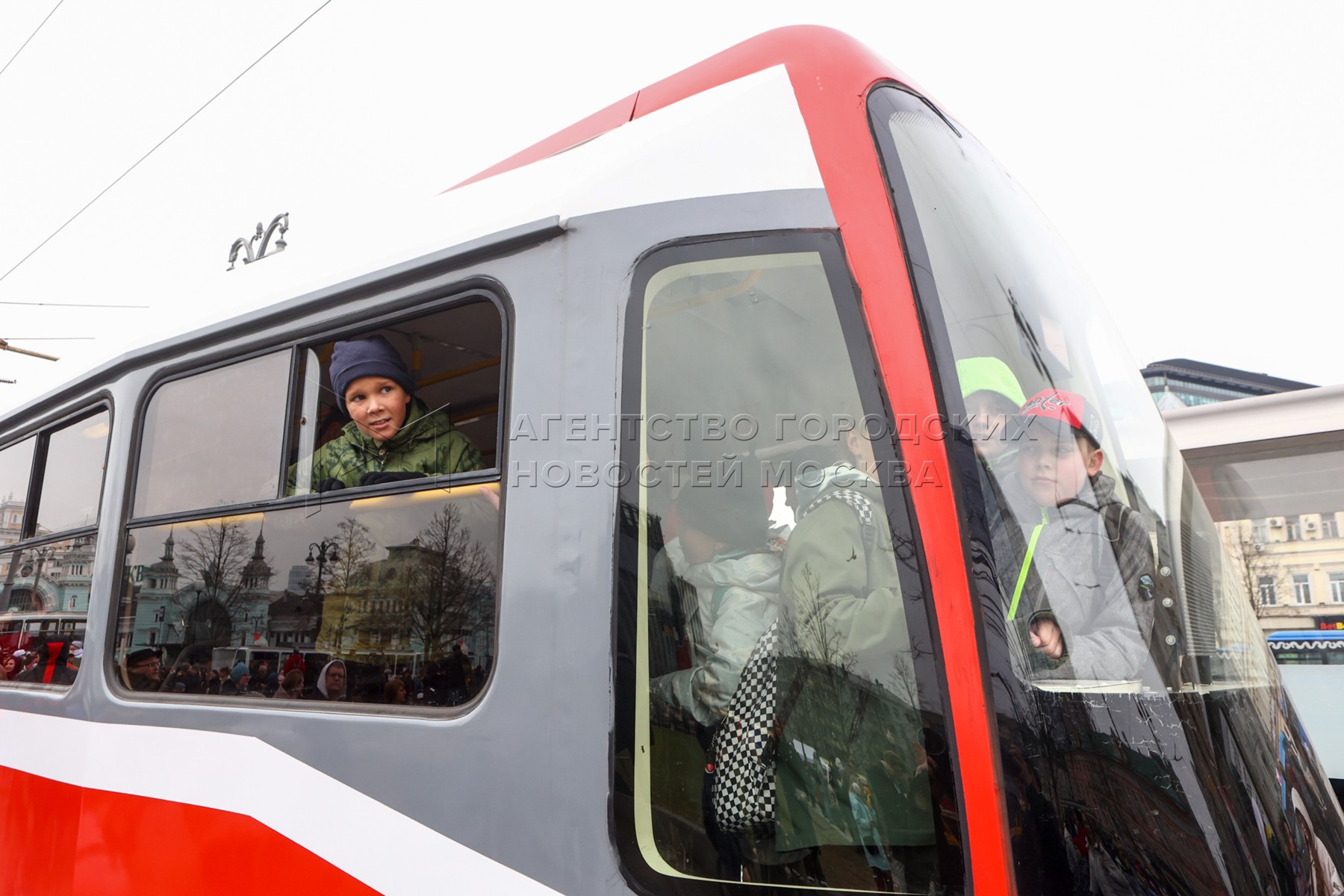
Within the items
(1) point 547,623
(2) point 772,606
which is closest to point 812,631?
(2) point 772,606

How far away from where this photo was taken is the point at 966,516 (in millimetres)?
1520

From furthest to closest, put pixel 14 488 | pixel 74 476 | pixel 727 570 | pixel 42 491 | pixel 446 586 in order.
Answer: pixel 14 488 < pixel 42 491 < pixel 74 476 < pixel 446 586 < pixel 727 570

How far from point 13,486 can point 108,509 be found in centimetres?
127

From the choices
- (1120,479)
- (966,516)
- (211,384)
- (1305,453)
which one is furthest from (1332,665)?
(211,384)

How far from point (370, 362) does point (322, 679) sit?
0.81 metres

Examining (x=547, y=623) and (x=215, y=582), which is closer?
(x=547, y=623)

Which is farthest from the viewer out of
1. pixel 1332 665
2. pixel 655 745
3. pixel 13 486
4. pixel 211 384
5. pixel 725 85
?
pixel 1332 665

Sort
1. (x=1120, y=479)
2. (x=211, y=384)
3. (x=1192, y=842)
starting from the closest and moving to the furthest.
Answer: (x=1192, y=842) → (x=1120, y=479) → (x=211, y=384)

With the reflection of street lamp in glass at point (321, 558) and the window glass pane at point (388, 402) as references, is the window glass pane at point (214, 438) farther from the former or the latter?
the reflection of street lamp in glass at point (321, 558)

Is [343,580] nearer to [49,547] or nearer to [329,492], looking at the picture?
[329,492]

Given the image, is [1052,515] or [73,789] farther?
[73,789]

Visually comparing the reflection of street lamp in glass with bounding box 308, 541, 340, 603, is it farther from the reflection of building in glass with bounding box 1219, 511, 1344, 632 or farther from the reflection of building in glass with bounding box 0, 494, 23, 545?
the reflection of building in glass with bounding box 1219, 511, 1344, 632

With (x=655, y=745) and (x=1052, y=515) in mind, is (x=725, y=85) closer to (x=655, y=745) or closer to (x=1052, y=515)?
(x=1052, y=515)

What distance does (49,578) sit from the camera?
10.8 feet
